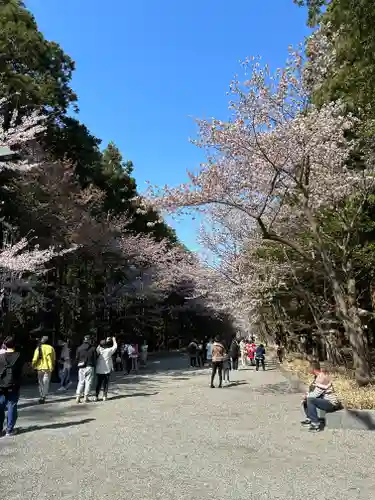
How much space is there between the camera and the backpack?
6.67m

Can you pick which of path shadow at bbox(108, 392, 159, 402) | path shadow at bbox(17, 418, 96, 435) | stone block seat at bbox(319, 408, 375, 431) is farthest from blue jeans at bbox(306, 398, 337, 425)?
path shadow at bbox(108, 392, 159, 402)

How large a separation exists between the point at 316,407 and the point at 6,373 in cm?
509

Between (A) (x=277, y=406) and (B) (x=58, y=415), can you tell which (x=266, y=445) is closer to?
(A) (x=277, y=406)

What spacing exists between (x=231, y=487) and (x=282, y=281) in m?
11.3

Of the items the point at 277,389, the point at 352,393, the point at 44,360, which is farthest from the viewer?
the point at 277,389

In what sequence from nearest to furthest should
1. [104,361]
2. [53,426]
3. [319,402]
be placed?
[319,402]
[53,426]
[104,361]

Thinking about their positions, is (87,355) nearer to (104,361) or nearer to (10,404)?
(104,361)

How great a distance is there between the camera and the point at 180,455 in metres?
5.65

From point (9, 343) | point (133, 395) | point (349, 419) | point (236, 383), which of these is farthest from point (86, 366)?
point (236, 383)

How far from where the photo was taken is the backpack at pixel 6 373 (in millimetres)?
6672

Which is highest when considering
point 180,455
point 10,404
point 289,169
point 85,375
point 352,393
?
point 289,169

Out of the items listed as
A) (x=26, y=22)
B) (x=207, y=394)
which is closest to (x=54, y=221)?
(x=26, y=22)

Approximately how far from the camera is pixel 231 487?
4.40 meters

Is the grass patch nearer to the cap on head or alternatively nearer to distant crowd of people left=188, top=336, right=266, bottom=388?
distant crowd of people left=188, top=336, right=266, bottom=388
